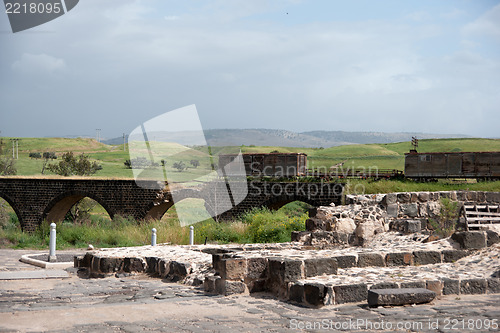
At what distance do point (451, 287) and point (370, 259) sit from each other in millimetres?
1235

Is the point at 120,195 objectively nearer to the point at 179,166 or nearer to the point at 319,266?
the point at 319,266

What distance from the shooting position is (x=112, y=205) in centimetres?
2748

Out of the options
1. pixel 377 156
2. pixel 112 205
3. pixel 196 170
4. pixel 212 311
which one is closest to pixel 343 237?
pixel 212 311

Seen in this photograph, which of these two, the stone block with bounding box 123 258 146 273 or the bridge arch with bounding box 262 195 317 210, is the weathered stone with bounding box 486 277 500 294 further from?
the bridge arch with bounding box 262 195 317 210

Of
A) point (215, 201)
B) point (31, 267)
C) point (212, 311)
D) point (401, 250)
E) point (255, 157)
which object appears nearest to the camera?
point (212, 311)

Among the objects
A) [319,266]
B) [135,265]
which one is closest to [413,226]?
[319,266]

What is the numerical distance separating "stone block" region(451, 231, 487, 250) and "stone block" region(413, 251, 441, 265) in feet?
1.80

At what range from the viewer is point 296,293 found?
5809 millimetres

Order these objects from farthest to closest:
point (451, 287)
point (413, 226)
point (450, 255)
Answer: point (413, 226) < point (450, 255) < point (451, 287)

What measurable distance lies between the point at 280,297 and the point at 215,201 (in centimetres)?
2347

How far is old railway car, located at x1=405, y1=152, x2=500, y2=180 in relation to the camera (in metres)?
25.8

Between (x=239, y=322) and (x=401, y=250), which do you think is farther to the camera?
(x=401, y=250)

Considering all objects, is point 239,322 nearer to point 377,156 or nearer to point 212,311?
point 212,311

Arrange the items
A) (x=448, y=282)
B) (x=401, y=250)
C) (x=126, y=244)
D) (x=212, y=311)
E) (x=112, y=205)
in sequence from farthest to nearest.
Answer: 1. (x=112, y=205)
2. (x=126, y=244)
3. (x=401, y=250)
4. (x=448, y=282)
5. (x=212, y=311)
